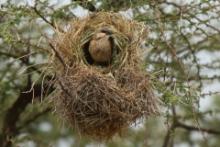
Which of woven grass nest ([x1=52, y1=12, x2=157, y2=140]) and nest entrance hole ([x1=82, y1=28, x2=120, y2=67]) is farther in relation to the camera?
nest entrance hole ([x1=82, y1=28, x2=120, y2=67])

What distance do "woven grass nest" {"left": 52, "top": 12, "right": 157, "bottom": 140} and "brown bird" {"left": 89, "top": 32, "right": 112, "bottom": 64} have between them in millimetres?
28

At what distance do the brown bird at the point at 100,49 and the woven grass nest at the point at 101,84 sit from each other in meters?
0.03

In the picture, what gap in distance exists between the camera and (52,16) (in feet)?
15.5

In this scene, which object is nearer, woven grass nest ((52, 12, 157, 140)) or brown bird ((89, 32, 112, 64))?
woven grass nest ((52, 12, 157, 140))

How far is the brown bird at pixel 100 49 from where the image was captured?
4.13 m

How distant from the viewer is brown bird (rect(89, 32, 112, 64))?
13.6 feet

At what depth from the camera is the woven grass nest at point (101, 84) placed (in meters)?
3.94

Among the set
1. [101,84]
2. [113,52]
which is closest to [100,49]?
[113,52]

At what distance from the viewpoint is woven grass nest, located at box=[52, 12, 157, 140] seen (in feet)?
12.9

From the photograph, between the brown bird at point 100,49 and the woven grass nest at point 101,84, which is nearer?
the woven grass nest at point 101,84

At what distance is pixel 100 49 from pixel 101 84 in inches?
11.3

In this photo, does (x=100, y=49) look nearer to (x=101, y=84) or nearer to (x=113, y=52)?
(x=113, y=52)

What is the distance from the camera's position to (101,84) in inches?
155

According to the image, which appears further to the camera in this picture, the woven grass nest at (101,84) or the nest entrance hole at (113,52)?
the nest entrance hole at (113,52)
